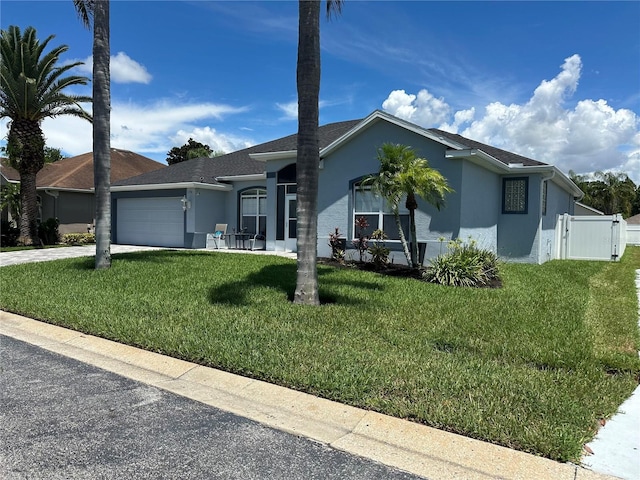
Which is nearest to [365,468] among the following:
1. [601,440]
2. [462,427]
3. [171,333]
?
[462,427]

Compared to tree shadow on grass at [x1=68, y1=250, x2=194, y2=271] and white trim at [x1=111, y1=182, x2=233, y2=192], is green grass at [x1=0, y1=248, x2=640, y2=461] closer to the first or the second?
tree shadow on grass at [x1=68, y1=250, x2=194, y2=271]

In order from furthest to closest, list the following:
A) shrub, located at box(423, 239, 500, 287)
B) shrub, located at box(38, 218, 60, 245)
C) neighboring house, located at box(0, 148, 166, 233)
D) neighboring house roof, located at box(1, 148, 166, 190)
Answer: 1. neighboring house roof, located at box(1, 148, 166, 190)
2. neighboring house, located at box(0, 148, 166, 233)
3. shrub, located at box(38, 218, 60, 245)
4. shrub, located at box(423, 239, 500, 287)

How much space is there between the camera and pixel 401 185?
1137 cm

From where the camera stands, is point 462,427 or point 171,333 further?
point 171,333

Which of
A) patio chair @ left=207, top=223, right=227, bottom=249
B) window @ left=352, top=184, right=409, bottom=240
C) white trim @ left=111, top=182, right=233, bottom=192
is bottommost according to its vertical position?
patio chair @ left=207, top=223, right=227, bottom=249

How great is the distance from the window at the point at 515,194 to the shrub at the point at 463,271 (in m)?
5.17

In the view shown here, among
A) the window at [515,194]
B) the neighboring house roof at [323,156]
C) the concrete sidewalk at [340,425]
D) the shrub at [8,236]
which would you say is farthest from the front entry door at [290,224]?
the shrub at [8,236]

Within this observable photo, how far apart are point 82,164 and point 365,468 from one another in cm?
3163

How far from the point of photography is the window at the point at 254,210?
67.2 feet

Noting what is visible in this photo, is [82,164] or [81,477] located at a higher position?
[82,164]

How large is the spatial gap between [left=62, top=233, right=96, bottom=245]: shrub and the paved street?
70.4ft

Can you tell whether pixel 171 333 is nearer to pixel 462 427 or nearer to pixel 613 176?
pixel 462 427

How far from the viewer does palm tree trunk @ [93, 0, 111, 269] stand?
12.1m

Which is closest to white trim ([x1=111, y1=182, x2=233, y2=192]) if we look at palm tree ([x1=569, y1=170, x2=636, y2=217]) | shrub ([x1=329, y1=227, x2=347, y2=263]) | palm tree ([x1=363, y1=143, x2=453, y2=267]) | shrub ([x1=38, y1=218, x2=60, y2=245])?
shrub ([x1=38, y1=218, x2=60, y2=245])
